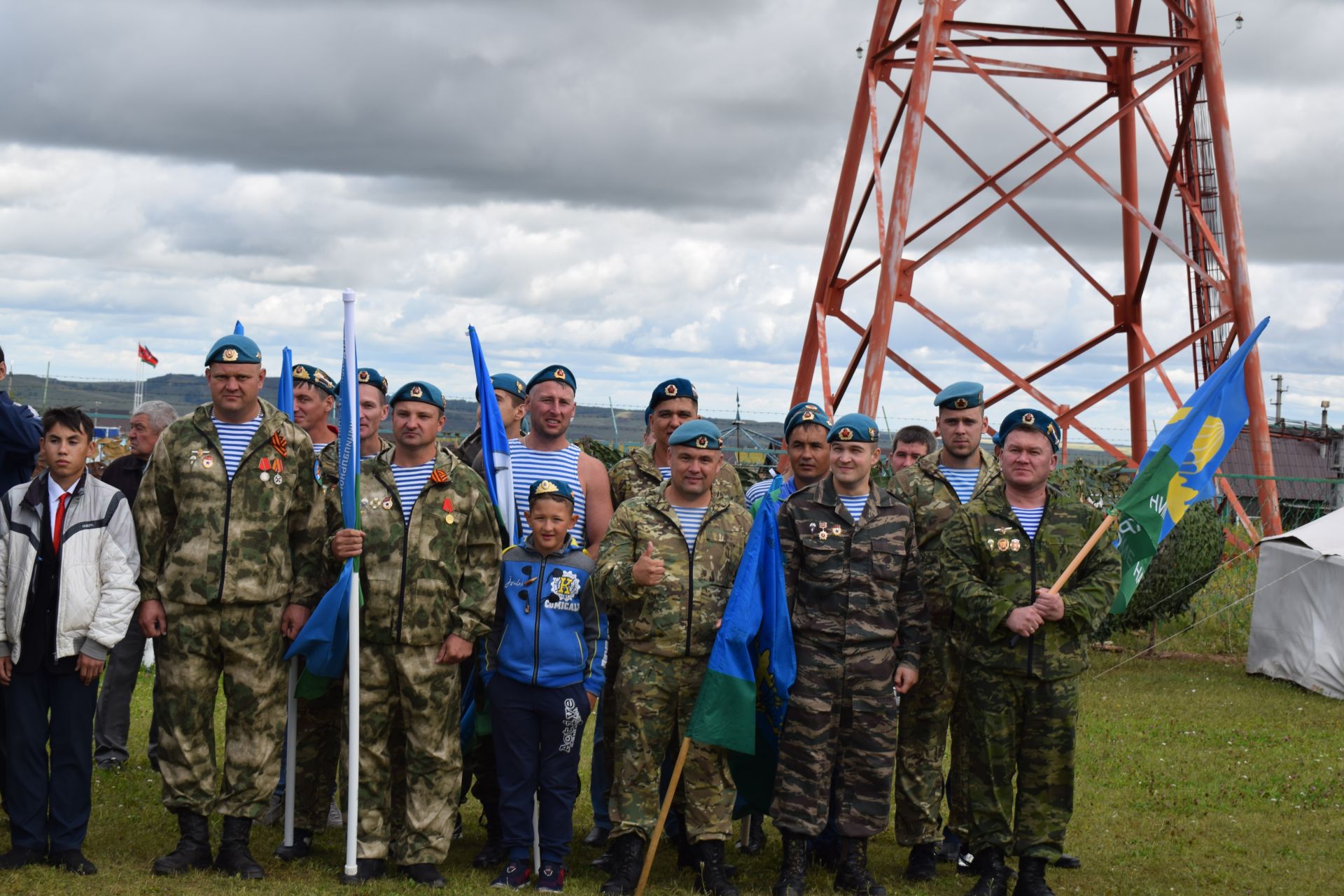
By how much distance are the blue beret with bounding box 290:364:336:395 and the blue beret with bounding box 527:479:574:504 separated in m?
1.95

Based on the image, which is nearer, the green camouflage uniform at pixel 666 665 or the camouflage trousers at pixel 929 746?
the green camouflage uniform at pixel 666 665

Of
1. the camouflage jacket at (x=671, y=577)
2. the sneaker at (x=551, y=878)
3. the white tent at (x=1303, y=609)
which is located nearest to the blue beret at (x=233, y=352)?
the camouflage jacket at (x=671, y=577)

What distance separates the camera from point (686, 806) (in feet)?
21.0

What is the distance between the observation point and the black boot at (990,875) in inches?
253

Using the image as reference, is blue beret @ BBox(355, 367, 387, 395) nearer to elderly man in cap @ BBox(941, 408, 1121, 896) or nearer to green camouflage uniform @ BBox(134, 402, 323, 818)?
green camouflage uniform @ BBox(134, 402, 323, 818)

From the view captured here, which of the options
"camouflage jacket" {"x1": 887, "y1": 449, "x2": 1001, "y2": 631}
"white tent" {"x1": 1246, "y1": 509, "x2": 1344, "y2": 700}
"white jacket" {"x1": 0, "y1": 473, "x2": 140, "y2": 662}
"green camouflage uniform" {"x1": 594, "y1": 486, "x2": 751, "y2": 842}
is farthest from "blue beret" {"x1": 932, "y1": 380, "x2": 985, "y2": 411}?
"white tent" {"x1": 1246, "y1": 509, "x2": 1344, "y2": 700}

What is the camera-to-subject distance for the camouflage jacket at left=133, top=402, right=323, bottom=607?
6332 mm

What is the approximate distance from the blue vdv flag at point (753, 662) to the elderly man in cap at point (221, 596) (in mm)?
2075

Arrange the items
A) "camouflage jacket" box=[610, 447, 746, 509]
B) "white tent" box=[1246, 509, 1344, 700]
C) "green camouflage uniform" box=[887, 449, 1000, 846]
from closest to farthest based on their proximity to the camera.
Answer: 1. "green camouflage uniform" box=[887, 449, 1000, 846]
2. "camouflage jacket" box=[610, 447, 746, 509]
3. "white tent" box=[1246, 509, 1344, 700]

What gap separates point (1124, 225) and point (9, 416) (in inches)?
482

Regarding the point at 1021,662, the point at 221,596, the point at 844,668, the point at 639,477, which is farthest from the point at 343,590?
the point at 1021,662

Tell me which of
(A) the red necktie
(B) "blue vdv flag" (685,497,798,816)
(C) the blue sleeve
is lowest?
(B) "blue vdv flag" (685,497,798,816)

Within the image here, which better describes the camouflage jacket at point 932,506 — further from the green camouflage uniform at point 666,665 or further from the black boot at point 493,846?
the black boot at point 493,846

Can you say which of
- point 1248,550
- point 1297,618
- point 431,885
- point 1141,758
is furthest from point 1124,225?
point 431,885
